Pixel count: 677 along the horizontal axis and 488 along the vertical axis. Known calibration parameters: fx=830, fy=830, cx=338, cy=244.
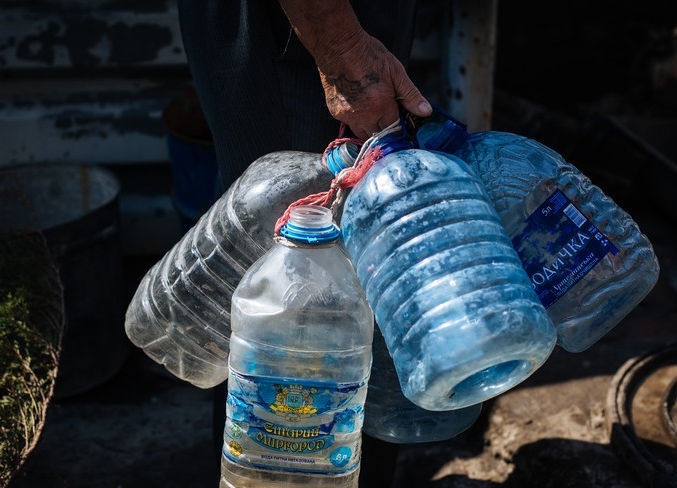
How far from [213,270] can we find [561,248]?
0.88m

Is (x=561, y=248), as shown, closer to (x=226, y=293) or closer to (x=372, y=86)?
(x=372, y=86)

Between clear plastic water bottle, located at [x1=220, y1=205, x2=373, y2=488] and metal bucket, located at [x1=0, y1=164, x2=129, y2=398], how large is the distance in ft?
5.28

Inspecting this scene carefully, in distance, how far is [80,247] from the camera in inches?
134

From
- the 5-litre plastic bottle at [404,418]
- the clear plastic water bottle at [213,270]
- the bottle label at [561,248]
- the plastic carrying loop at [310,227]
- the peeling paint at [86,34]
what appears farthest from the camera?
the peeling paint at [86,34]

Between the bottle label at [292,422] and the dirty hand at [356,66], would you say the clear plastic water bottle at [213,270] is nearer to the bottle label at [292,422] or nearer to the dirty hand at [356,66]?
the dirty hand at [356,66]

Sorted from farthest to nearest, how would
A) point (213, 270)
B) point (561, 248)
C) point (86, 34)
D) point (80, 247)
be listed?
point (86, 34) < point (80, 247) < point (213, 270) < point (561, 248)

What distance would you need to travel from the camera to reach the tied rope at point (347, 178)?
73.0 inches

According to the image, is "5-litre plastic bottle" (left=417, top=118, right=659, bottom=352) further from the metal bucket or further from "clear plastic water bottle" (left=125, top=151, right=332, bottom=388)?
the metal bucket

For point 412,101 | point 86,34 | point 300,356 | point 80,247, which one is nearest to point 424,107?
point 412,101

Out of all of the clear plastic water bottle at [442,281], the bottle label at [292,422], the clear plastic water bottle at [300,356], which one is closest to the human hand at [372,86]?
the clear plastic water bottle at [442,281]

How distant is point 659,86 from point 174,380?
4076mm

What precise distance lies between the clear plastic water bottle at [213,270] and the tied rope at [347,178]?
123 millimetres

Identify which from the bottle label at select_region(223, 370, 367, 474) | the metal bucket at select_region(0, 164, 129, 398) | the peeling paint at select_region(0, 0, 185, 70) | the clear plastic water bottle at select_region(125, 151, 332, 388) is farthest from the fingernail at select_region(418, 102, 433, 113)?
the peeling paint at select_region(0, 0, 185, 70)

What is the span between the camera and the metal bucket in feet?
11.2
